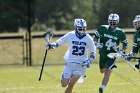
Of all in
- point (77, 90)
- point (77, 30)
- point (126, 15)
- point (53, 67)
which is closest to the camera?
point (77, 30)

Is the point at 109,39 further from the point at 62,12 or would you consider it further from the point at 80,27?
the point at 62,12

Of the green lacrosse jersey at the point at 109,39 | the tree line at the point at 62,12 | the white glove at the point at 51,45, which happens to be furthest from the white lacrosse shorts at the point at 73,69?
the tree line at the point at 62,12

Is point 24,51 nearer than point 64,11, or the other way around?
point 24,51

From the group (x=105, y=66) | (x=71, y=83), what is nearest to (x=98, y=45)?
(x=105, y=66)

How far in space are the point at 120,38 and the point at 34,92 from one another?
2720 mm

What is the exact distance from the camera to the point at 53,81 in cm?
1894

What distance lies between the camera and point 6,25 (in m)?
40.1

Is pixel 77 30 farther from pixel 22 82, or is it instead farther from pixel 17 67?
pixel 17 67

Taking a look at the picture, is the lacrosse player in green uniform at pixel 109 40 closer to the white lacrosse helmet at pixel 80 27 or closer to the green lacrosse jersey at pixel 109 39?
the green lacrosse jersey at pixel 109 39

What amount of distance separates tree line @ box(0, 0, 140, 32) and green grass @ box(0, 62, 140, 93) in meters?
7.25

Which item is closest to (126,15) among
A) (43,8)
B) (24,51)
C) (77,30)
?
(24,51)

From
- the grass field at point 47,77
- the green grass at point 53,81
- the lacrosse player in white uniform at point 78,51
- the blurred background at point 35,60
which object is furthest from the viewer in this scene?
the blurred background at point 35,60

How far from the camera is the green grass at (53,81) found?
16.4 m

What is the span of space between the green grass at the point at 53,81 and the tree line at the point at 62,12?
7252 millimetres
